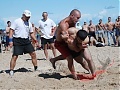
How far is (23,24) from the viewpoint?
28.4 ft

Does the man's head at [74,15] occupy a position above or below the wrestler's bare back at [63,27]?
above

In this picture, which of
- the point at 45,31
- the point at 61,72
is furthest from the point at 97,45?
the point at 61,72

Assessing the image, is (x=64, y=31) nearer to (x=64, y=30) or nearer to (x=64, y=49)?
(x=64, y=30)

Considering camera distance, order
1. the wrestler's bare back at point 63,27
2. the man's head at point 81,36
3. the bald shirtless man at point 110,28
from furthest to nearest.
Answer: the bald shirtless man at point 110,28, the wrestler's bare back at point 63,27, the man's head at point 81,36

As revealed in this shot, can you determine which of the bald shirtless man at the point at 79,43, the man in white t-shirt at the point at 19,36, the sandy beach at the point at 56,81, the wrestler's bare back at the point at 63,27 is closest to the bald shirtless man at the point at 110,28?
the sandy beach at the point at 56,81

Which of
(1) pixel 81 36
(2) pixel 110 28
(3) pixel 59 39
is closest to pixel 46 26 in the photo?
(3) pixel 59 39

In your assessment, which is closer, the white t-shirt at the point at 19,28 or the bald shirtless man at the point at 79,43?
the bald shirtless man at the point at 79,43

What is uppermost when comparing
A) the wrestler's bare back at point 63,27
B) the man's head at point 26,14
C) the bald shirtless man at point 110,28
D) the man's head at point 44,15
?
the man's head at point 26,14

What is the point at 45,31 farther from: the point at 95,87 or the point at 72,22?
the point at 95,87

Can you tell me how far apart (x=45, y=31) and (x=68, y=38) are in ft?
15.7

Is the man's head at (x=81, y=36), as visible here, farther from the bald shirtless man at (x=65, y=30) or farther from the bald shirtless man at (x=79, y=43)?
the bald shirtless man at (x=65, y=30)

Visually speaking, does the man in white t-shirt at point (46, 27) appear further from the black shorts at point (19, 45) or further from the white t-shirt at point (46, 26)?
the black shorts at point (19, 45)

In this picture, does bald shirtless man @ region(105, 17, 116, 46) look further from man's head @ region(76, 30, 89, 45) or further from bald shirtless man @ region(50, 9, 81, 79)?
man's head @ region(76, 30, 89, 45)

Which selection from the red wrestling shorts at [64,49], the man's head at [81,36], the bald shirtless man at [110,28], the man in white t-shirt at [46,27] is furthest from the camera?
the bald shirtless man at [110,28]
